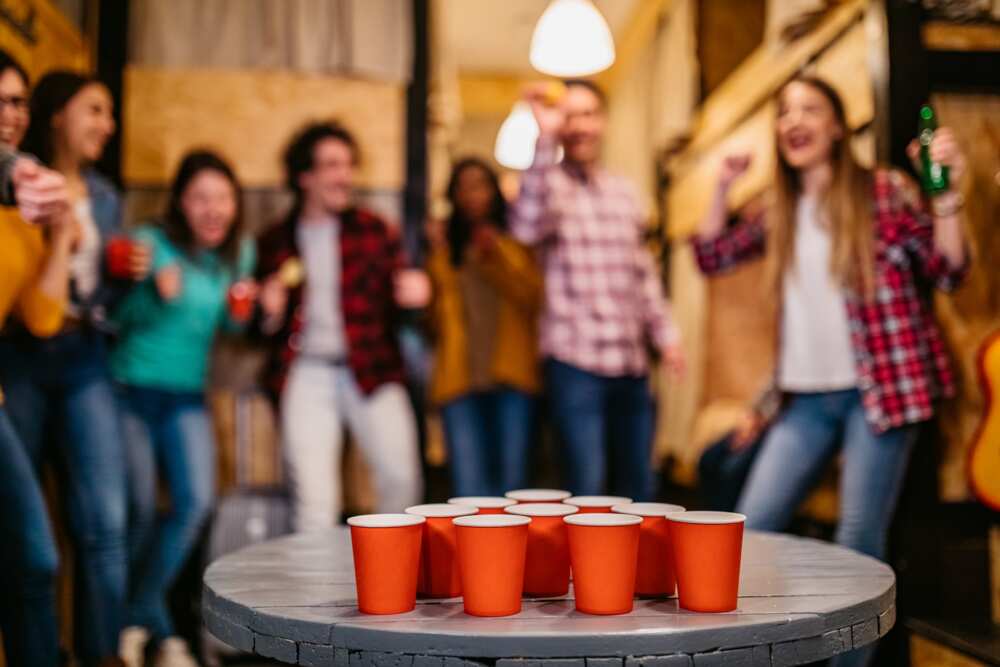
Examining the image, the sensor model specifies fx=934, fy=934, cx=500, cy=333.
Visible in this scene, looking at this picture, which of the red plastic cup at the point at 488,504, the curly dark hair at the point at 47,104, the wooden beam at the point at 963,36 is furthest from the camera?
the wooden beam at the point at 963,36

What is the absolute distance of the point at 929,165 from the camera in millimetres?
2473

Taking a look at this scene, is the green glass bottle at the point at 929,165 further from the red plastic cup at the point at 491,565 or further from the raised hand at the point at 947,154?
the red plastic cup at the point at 491,565

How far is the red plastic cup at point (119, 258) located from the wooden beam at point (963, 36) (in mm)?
2453

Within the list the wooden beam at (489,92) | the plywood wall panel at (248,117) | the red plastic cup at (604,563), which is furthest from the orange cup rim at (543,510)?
the wooden beam at (489,92)

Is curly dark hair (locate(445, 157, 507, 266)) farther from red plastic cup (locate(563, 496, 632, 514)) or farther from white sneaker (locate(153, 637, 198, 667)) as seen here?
red plastic cup (locate(563, 496, 632, 514))

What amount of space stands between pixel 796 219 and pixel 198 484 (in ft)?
6.77

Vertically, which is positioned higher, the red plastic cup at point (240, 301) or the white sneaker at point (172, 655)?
the red plastic cup at point (240, 301)

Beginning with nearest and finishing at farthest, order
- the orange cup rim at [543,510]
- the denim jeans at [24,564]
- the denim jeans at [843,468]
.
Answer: the orange cup rim at [543,510], the denim jeans at [24,564], the denim jeans at [843,468]

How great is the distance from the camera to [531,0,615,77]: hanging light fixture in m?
3.01

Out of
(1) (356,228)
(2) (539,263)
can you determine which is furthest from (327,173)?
(2) (539,263)

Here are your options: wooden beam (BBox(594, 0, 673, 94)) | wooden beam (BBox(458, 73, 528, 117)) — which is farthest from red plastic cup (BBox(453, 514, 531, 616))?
wooden beam (BBox(458, 73, 528, 117))

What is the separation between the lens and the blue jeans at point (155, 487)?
298 cm

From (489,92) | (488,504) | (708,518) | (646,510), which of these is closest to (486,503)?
(488,504)

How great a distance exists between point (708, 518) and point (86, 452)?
203 cm
